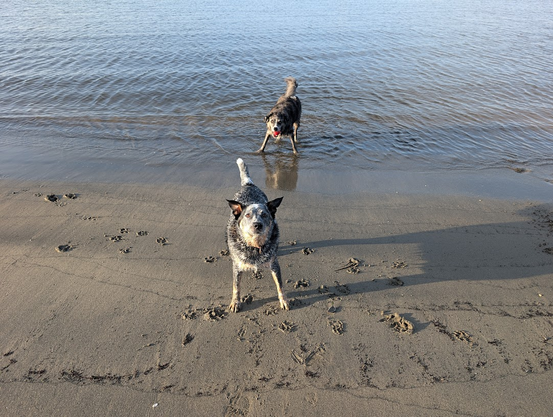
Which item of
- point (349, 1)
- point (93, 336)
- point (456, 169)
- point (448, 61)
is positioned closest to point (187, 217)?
point (93, 336)

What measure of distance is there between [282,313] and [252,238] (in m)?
1.24

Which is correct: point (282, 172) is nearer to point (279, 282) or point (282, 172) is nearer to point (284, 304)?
point (279, 282)

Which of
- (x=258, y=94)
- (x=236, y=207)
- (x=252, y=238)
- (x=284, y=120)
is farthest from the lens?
(x=258, y=94)

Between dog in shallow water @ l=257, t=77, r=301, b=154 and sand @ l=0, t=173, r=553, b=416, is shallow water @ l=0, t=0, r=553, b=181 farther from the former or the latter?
sand @ l=0, t=173, r=553, b=416

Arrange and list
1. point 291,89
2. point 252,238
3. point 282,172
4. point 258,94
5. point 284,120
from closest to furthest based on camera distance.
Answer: point 252,238 < point 282,172 < point 284,120 < point 291,89 < point 258,94

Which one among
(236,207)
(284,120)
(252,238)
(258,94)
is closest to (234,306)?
(252,238)

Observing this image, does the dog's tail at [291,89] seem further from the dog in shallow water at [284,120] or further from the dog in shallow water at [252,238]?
the dog in shallow water at [252,238]

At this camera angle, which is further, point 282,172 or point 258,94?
point 258,94

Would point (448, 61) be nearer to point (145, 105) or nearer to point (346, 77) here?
point (346, 77)

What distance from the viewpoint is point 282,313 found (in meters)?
4.44

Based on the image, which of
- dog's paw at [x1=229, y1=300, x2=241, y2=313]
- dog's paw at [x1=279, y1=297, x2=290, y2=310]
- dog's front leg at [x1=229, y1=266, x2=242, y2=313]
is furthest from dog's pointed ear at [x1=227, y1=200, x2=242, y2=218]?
dog's paw at [x1=279, y1=297, x2=290, y2=310]

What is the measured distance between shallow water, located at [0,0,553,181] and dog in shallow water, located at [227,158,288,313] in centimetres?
427

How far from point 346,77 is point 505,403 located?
14.5 m

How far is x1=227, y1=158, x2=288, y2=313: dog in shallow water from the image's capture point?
3789 millimetres
